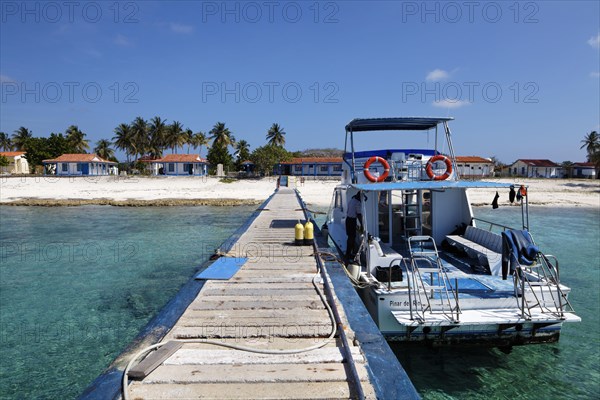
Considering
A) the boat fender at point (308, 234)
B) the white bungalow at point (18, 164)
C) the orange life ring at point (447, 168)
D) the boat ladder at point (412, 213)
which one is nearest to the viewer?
the orange life ring at point (447, 168)

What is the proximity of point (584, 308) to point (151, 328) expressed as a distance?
1152cm

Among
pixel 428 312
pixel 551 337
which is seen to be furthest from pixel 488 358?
pixel 428 312

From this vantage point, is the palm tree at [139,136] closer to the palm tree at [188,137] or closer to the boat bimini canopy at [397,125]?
the palm tree at [188,137]

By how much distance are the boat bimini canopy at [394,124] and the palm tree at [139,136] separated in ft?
247

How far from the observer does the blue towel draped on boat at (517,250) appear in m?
7.17

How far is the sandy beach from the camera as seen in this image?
3978 cm

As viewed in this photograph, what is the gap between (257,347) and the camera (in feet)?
14.5

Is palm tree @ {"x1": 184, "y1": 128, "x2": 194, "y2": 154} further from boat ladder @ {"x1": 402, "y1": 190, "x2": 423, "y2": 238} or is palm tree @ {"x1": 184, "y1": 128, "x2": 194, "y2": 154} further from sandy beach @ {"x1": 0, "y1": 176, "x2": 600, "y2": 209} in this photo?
boat ladder @ {"x1": 402, "y1": 190, "x2": 423, "y2": 238}

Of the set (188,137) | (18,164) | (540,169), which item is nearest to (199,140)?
(188,137)

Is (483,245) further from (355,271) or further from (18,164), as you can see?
(18,164)

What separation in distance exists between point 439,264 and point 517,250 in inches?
66.0

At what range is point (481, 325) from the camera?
6.62m

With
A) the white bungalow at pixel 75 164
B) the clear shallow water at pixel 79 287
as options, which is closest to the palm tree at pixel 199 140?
the white bungalow at pixel 75 164

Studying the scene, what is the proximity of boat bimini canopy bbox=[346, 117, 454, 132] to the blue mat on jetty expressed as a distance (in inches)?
189
